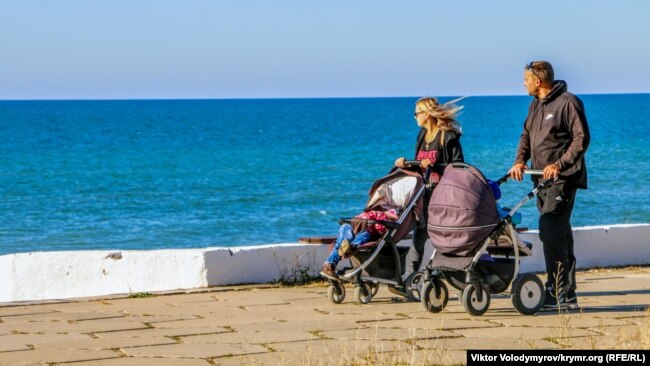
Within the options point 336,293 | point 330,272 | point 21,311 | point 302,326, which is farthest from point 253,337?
point 21,311

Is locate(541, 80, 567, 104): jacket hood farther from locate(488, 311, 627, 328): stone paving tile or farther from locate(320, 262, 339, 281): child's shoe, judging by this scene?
locate(320, 262, 339, 281): child's shoe

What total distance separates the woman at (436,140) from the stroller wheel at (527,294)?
3.66 ft

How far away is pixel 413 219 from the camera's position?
31.0 ft

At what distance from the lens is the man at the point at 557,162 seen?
877 cm

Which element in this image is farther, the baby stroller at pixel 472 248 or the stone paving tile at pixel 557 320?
the baby stroller at pixel 472 248

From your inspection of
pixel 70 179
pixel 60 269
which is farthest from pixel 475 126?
pixel 60 269

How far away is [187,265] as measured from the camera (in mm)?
10641

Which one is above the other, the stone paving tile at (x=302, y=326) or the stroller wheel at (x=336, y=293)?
the stroller wheel at (x=336, y=293)

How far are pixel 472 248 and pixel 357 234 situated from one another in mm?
1134

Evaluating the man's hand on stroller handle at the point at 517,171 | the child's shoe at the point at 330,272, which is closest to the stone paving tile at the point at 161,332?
the child's shoe at the point at 330,272

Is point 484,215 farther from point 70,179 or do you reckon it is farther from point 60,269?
point 70,179

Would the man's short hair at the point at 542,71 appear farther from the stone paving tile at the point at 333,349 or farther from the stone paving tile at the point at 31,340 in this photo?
the stone paving tile at the point at 31,340

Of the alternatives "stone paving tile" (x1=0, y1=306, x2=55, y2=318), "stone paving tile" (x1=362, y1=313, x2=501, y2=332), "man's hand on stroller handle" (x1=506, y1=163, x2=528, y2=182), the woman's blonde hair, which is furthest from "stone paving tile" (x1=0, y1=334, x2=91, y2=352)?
"man's hand on stroller handle" (x1=506, y1=163, x2=528, y2=182)

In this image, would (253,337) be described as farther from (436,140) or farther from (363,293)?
(436,140)
